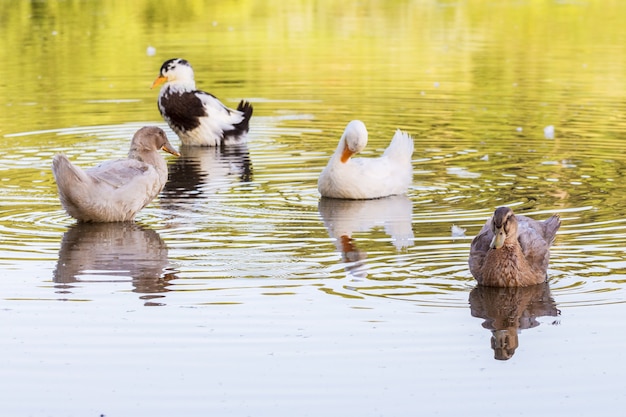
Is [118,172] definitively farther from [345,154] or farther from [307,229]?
[345,154]

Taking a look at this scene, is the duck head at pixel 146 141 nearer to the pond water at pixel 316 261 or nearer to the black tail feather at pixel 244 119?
the pond water at pixel 316 261

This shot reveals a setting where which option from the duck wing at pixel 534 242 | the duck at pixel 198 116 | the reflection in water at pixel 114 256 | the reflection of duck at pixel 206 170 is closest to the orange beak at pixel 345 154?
the reflection of duck at pixel 206 170

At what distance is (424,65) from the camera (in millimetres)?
24578

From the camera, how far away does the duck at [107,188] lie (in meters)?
10.5

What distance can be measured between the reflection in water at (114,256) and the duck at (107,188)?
0.12 metres

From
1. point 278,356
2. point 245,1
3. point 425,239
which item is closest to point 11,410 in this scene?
point 278,356

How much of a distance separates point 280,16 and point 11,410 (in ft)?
96.1

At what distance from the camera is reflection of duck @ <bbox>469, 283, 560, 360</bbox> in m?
7.27

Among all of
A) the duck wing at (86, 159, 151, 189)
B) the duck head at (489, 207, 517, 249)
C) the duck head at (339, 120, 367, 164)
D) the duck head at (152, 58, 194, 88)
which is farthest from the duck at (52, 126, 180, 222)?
the duck head at (152, 58, 194, 88)

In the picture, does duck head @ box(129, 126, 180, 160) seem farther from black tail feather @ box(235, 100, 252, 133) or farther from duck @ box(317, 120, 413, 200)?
black tail feather @ box(235, 100, 252, 133)

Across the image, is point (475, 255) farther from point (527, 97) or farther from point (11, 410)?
point (527, 97)

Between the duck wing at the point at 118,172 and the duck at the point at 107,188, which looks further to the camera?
the duck wing at the point at 118,172

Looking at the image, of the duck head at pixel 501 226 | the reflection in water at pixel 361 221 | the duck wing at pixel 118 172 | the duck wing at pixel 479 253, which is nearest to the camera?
the duck head at pixel 501 226

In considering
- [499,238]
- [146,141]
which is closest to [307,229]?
[146,141]
